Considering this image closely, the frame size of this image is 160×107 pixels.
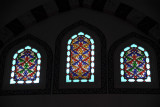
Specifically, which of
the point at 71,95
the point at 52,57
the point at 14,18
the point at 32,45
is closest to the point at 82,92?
the point at 71,95

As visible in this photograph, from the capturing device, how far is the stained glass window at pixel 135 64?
20.5 ft

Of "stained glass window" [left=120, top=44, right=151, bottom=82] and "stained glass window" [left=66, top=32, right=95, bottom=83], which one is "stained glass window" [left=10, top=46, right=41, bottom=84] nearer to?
"stained glass window" [left=66, top=32, right=95, bottom=83]

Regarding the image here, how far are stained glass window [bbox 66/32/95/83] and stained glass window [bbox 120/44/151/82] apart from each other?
2.15 ft

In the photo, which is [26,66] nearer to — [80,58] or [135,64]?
[80,58]

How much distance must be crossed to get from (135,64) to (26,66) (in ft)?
7.60

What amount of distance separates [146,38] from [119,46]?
605 millimetres

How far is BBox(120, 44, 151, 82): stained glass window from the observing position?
6.25 m

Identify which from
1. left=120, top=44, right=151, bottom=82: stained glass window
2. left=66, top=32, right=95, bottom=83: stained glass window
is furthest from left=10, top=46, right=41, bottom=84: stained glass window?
left=120, top=44, right=151, bottom=82: stained glass window

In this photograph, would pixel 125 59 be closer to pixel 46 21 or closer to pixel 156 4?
pixel 156 4

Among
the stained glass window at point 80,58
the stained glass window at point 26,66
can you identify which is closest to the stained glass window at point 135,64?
the stained glass window at point 80,58

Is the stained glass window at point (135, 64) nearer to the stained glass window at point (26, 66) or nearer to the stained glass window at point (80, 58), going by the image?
the stained glass window at point (80, 58)

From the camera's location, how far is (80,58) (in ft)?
21.3

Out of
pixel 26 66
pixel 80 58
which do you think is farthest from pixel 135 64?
pixel 26 66

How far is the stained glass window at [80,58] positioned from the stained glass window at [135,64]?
66 centimetres
